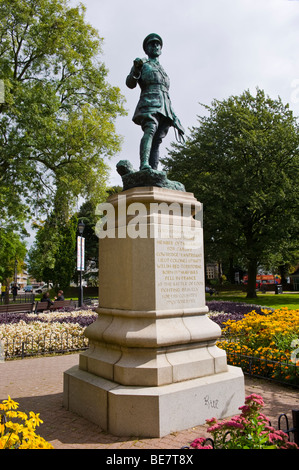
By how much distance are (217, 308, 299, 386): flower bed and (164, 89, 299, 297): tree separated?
17079 millimetres

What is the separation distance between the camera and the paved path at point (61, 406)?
13.2 feet

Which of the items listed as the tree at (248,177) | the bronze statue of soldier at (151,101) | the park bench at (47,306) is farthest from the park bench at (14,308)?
the tree at (248,177)

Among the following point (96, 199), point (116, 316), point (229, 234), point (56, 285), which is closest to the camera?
point (116, 316)

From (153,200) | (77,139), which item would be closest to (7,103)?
(77,139)

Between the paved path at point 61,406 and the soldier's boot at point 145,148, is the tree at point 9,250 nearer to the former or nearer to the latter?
the paved path at point 61,406

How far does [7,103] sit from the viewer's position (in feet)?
58.2

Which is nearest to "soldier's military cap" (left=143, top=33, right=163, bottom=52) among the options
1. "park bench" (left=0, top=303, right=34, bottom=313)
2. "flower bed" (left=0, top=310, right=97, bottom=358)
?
"flower bed" (left=0, top=310, right=97, bottom=358)

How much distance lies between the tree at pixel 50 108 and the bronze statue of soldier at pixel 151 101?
13.2 metres

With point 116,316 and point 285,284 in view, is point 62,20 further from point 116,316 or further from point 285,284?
point 285,284

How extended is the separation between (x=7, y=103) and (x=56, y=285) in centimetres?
2412

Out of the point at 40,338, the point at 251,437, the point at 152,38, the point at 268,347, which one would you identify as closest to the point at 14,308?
the point at 40,338

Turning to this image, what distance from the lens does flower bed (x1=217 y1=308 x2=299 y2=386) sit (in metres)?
6.52

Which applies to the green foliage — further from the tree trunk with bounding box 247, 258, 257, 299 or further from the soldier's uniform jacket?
the tree trunk with bounding box 247, 258, 257, 299

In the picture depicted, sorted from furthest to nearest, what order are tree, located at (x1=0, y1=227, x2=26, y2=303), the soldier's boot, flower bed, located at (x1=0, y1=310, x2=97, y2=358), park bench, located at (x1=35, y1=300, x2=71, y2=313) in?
tree, located at (x1=0, y1=227, x2=26, y2=303), park bench, located at (x1=35, y1=300, x2=71, y2=313), flower bed, located at (x1=0, y1=310, x2=97, y2=358), the soldier's boot
